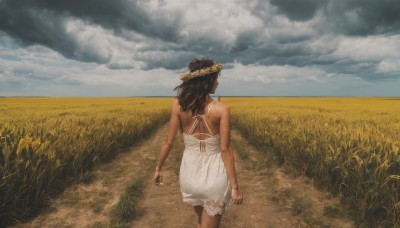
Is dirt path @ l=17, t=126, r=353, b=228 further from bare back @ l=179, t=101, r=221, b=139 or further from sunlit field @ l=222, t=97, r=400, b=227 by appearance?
bare back @ l=179, t=101, r=221, b=139

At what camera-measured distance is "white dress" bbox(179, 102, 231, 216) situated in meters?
2.84

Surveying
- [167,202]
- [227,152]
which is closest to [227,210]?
[167,202]

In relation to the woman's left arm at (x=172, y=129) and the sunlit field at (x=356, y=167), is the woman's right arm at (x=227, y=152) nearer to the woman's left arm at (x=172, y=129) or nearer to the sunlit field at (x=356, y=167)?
the woman's left arm at (x=172, y=129)

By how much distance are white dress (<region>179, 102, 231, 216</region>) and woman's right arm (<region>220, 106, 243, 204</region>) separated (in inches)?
2.4

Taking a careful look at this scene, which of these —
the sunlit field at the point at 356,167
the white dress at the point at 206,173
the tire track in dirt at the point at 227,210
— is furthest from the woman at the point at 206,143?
the sunlit field at the point at 356,167

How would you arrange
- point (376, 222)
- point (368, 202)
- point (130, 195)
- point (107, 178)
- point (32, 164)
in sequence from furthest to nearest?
point (107, 178) → point (130, 195) → point (32, 164) → point (368, 202) → point (376, 222)

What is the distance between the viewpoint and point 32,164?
5.18 meters

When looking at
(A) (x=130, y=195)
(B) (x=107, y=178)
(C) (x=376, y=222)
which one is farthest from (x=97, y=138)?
(C) (x=376, y=222)

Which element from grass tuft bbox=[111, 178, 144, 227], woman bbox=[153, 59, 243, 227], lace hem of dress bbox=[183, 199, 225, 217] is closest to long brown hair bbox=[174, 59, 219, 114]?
woman bbox=[153, 59, 243, 227]

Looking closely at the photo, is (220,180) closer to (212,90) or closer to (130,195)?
(212,90)

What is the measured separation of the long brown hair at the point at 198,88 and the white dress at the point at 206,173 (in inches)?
4.1

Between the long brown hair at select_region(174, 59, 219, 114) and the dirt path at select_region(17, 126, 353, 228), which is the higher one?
the long brown hair at select_region(174, 59, 219, 114)

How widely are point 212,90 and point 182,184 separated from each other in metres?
0.94

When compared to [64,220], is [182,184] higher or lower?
higher
